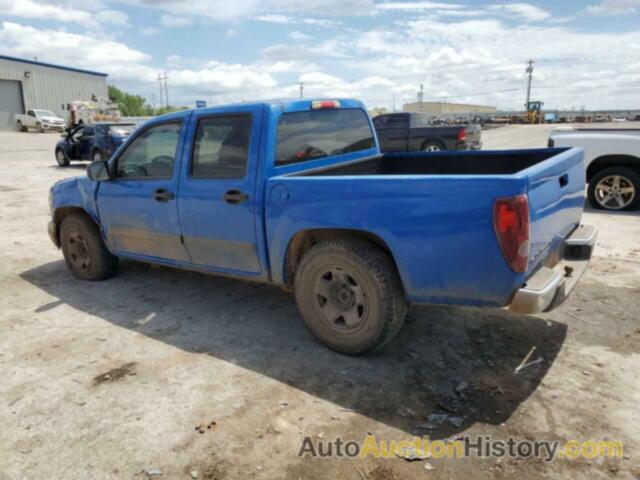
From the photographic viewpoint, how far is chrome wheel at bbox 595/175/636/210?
8633 millimetres

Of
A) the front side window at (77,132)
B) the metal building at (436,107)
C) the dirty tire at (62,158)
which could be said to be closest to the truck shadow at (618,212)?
the front side window at (77,132)

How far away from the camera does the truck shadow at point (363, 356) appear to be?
3211 mm

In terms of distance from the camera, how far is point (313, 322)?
153 inches

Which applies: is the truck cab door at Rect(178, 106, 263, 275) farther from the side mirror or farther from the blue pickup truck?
the side mirror

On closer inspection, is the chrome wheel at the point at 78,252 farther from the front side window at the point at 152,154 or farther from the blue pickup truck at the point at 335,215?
the front side window at the point at 152,154

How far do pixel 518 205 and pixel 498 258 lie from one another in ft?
1.09

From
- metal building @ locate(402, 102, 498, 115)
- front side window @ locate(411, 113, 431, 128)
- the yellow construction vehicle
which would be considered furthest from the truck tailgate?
metal building @ locate(402, 102, 498, 115)

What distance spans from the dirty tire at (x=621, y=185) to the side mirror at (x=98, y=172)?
25.4 feet

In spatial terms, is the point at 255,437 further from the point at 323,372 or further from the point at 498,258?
the point at 498,258

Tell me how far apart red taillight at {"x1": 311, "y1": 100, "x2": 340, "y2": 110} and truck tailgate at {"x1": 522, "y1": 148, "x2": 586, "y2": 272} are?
1.93 metres

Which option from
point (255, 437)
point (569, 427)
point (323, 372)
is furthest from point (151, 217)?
point (569, 427)

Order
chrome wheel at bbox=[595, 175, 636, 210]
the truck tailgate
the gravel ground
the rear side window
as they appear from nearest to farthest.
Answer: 1. the gravel ground
2. the truck tailgate
3. chrome wheel at bbox=[595, 175, 636, 210]
4. the rear side window

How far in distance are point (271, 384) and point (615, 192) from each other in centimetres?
773

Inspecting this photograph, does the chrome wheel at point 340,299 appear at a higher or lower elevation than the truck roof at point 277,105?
lower
